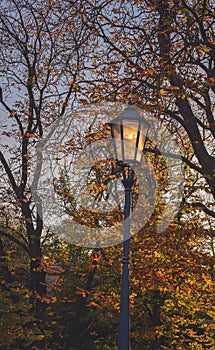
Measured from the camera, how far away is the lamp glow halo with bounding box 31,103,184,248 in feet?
37.5

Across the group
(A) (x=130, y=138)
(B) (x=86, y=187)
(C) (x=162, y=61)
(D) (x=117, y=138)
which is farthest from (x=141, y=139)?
(B) (x=86, y=187)

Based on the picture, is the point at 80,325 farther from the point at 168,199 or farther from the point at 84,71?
the point at 84,71

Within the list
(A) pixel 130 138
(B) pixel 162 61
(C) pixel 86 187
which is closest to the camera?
(A) pixel 130 138

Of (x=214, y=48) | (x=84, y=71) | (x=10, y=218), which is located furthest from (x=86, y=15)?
(x=10, y=218)

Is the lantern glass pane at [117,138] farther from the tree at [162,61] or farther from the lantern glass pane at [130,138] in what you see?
the tree at [162,61]

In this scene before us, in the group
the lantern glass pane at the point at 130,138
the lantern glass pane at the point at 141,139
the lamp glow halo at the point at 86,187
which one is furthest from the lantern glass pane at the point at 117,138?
the lamp glow halo at the point at 86,187

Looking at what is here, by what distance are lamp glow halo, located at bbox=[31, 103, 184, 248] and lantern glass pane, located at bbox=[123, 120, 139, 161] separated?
4960 mm

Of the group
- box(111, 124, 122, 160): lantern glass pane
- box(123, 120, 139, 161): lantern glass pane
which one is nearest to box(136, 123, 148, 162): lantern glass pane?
box(123, 120, 139, 161): lantern glass pane

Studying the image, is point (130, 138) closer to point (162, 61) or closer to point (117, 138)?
point (117, 138)

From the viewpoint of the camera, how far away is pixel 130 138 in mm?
5863

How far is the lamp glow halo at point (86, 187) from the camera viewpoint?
1142cm

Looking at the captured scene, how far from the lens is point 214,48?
9.03 m

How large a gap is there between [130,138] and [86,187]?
6.75 metres

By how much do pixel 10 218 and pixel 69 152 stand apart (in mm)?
3000
